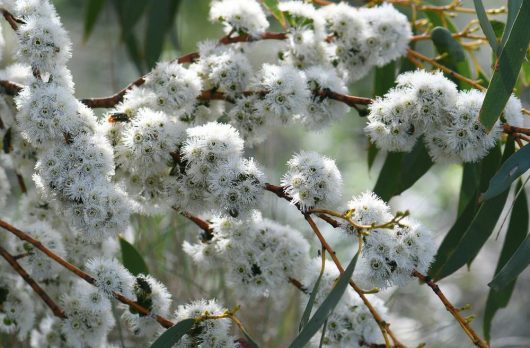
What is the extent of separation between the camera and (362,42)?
1354 mm

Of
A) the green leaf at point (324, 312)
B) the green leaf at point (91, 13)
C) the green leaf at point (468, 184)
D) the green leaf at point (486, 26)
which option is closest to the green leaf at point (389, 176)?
the green leaf at point (468, 184)

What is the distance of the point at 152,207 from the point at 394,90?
0.38 m

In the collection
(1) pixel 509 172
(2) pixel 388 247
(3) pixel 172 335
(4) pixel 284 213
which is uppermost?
(4) pixel 284 213

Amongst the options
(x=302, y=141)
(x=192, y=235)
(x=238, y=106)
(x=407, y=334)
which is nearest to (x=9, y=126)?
(x=238, y=106)

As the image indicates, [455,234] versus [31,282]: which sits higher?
[455,234]

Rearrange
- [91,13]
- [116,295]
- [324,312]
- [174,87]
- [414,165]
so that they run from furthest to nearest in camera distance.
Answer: [91,13], [414,165], [174,87], [116,295], [324,312]

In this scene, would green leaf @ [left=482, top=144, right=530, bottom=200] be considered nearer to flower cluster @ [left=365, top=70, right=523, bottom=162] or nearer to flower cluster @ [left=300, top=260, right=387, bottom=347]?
flower cluster @ [left=365, top=70, right=523, bottom=162]

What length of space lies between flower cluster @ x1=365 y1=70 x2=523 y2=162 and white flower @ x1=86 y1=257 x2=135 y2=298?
39cm

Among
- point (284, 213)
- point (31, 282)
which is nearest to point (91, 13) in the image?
point (284, 213)

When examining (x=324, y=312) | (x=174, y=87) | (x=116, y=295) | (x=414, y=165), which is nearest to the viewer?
(x=324, y=312)

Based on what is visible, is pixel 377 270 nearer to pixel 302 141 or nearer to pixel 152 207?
pixel 152 207

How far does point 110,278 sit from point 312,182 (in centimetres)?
30

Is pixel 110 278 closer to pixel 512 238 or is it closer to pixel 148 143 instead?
pixel 148 143

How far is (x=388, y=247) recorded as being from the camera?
1.02 m
